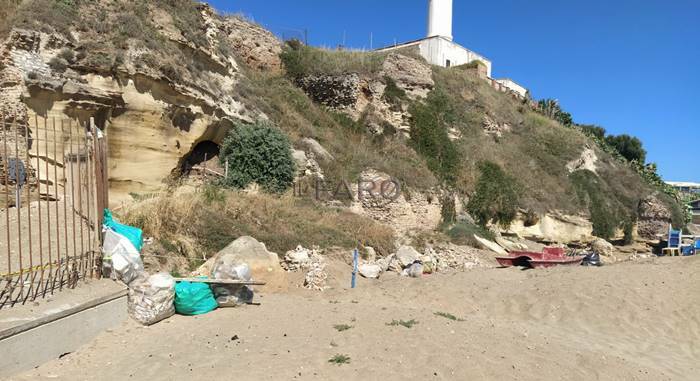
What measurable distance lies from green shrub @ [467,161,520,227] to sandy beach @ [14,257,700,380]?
9182 millimetres

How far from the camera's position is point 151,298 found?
18.9 feet

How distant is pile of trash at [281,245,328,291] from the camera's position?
30.4 feet

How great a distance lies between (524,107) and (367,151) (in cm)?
1763

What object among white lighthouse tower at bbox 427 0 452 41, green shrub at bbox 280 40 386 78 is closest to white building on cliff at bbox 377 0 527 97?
white lighthouse tower at bbox 427 0 452 41

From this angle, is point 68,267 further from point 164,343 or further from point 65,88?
point 65,88

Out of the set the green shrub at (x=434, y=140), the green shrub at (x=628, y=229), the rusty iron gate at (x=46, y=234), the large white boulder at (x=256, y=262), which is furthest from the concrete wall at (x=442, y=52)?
the rusty iron gate at (x=46, y=234)

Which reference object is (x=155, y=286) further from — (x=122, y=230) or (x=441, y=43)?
(x=441, y=43)

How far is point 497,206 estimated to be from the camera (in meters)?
20.0

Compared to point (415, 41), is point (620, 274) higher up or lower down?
lower down

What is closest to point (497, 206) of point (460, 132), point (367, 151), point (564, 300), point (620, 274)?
point (460, 132)

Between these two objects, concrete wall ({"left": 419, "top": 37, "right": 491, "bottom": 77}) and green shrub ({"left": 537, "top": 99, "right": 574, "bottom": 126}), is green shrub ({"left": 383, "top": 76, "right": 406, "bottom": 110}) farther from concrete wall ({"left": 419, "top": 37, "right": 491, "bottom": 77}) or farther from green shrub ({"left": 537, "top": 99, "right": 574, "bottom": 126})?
green shrub ({"left": 537, "top": 99, "right": 574, "bottom": 126})

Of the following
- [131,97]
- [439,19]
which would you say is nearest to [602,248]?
[131,97]

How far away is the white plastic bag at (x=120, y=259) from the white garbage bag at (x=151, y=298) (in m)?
0.16

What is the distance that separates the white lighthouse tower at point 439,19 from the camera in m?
33.7
